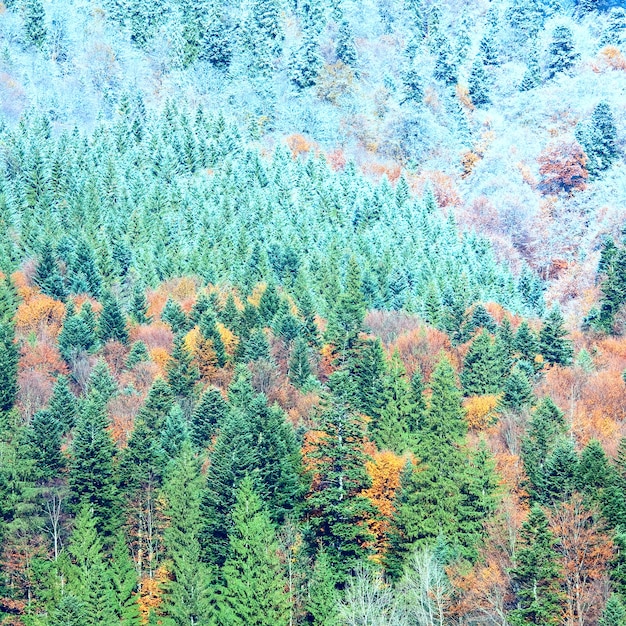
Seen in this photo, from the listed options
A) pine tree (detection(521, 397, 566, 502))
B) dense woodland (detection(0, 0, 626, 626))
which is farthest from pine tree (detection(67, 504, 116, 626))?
pine tree (detection(521, 397, 566, 502))

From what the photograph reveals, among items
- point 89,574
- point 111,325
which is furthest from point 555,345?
point 89,574

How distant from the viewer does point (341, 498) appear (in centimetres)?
5219

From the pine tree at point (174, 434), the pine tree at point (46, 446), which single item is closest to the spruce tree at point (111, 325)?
the pine tree at point (174, 434)

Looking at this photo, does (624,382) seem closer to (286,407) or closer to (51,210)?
(286,407)

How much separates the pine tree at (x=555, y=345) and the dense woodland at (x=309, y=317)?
274 mm

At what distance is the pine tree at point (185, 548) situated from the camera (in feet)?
166

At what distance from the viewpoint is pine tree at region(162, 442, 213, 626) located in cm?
5047

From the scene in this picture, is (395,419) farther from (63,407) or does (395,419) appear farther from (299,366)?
(63,407)

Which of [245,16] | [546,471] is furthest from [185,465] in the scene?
[245,16]

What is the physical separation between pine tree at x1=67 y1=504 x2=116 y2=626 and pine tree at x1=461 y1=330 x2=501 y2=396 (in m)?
33.7

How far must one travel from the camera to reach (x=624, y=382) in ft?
249

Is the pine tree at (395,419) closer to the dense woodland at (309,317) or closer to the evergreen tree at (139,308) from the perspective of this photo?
the dense woodland at (309,317)

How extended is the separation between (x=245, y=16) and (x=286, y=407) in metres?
127

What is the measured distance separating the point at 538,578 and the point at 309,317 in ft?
154
